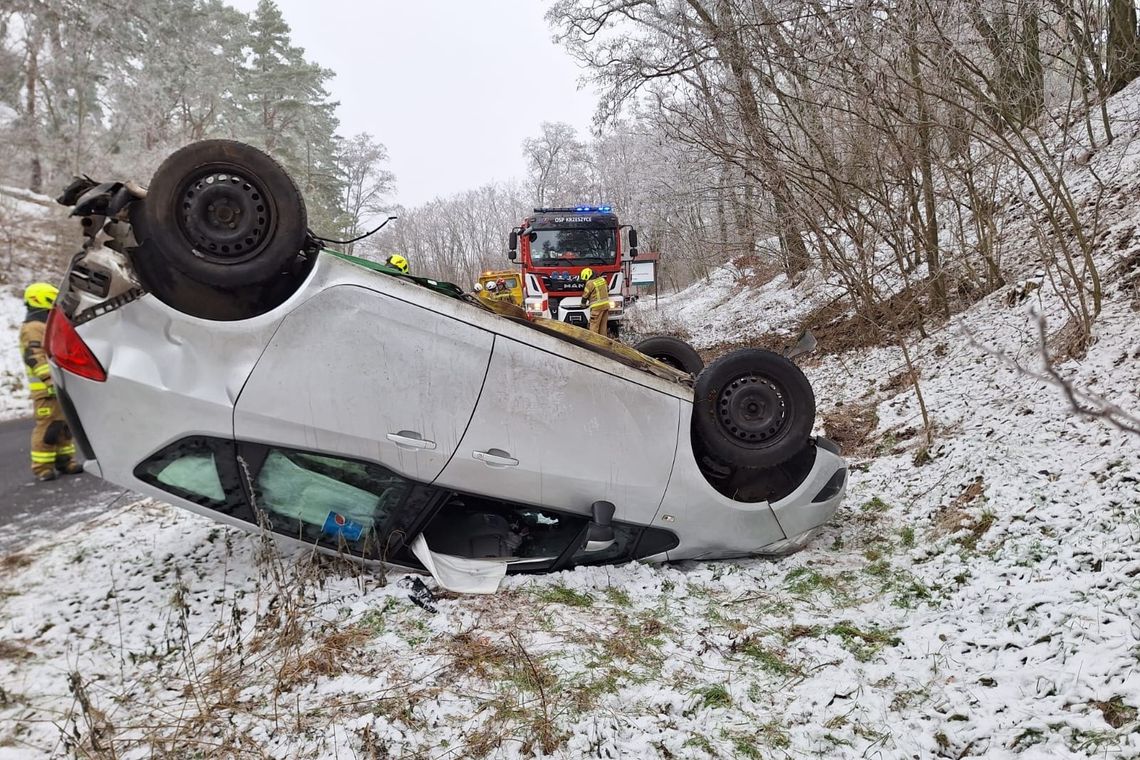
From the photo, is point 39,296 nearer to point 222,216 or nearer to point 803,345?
point 222,216

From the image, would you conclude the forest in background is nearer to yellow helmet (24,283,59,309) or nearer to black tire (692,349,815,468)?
black tire (692,349,815,468)

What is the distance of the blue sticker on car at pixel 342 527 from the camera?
287 centimetres

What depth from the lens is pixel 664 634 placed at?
2.64 meters

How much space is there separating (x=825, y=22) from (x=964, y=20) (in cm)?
108

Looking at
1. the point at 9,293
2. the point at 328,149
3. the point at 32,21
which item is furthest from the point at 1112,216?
the point at 328,149

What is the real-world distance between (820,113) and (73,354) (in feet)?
20.9

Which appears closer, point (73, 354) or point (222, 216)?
point (73, 354)

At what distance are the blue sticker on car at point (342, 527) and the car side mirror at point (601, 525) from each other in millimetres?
1126

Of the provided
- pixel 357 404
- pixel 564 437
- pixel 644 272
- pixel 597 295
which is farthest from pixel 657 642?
pixel 644 272

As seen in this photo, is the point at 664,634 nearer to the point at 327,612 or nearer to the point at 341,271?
the point at 327,612

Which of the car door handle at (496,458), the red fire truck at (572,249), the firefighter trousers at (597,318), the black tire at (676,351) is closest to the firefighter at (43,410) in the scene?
the car door handle at (496,458)

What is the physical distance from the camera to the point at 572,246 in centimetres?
1297

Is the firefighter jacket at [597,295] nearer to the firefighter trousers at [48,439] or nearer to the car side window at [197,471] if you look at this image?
the firefighter trousers at [48,439]

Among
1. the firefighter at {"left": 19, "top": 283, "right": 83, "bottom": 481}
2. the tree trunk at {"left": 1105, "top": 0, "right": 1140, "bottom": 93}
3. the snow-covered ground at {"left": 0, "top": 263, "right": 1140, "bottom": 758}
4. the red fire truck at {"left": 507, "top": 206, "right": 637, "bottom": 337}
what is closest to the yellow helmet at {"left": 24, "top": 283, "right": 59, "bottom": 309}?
the firefighter at {"left": 19, "top": 283, "right": 83, "bottom": 481}
